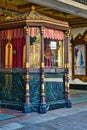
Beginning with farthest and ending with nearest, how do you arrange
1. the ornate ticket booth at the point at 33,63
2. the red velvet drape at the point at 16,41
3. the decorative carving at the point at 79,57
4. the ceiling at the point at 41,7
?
the decorative carving at the point at 79,57 → the ceiling at the point at 41,7 → the red velvet drape at the point at 16,41 → the ornate ticket booth at the point at 33,63

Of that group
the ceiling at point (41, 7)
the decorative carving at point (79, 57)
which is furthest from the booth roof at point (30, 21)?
the decorative carving at point (79, 57)

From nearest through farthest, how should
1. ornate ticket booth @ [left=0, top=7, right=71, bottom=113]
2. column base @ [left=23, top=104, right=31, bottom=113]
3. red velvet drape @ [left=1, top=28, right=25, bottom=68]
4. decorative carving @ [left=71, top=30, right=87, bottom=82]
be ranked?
column base @ [left=23, top=104, right=31, bottom=113] → ornate ticket booth @ [left=0, top=7, right=71, bottom=113] → red velvet drape @ [left=1, top=28, right=25, bottom=68] → decorative carving @ [left=71, top=30, right=87, bottom=82]

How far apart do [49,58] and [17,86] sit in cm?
119

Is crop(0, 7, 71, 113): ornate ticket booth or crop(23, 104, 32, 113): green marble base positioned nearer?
crop(23, 104, 32, 113): green marble base

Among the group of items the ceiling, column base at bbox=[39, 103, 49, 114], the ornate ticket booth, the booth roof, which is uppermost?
the ceiling

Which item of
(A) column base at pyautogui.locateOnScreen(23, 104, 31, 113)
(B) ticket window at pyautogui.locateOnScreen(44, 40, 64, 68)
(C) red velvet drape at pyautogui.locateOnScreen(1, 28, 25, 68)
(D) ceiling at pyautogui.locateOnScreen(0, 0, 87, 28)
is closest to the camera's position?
(A) column base at pyautogui.locateOnScreen(23, 104, 31, 113)

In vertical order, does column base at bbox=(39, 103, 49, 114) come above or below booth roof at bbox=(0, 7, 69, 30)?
below

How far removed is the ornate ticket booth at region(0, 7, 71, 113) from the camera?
7.98 meters

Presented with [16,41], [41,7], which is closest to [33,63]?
[16,41]

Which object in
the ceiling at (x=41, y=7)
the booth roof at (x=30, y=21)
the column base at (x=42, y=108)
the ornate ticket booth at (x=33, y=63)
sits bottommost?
the column base at (x=42, y=108)

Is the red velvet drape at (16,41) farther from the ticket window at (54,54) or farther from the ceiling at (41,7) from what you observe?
the ceiling at (41,7)

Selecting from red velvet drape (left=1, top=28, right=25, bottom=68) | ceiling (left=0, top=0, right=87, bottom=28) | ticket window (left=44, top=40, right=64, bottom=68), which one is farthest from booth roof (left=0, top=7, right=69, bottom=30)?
ceiling (left=0, top=0, right=87, bottom=28)

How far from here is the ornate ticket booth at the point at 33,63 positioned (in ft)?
26.2

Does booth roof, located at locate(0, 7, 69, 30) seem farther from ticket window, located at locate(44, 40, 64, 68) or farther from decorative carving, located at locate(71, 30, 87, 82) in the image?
decorative carving, located at locate(71, 30, 87, 82)
